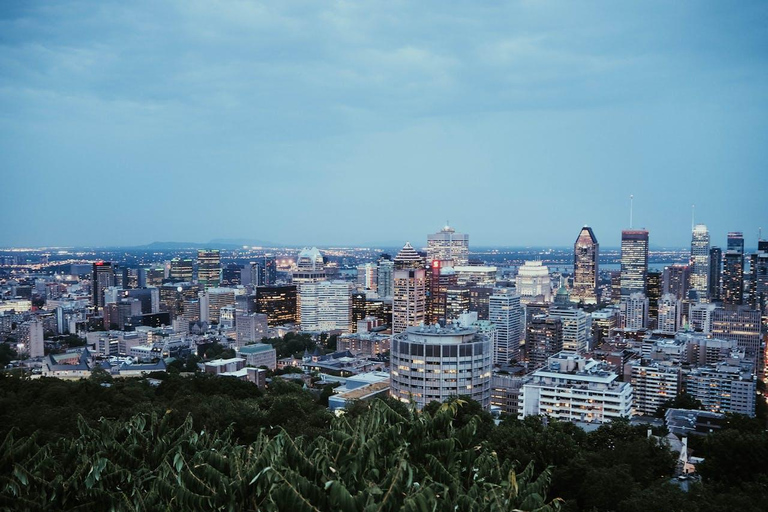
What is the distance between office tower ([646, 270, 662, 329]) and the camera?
57.2 m

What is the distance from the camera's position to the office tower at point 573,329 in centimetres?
4154

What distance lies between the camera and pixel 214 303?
204 feet

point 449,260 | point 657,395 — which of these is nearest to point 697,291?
point 449,260

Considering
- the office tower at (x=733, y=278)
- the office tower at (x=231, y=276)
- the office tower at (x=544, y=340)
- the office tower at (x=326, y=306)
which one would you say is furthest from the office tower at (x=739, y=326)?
the office tower at (x=231, y=276)

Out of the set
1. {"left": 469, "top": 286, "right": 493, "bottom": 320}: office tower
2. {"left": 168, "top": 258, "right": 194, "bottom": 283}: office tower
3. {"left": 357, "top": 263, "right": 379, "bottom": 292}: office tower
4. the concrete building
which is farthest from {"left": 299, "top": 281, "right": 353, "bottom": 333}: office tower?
{"left": 168, "top": 258, "right": 194, "bottom": 283}: office tower

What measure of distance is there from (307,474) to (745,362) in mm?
32407

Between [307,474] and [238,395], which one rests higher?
[307,474]

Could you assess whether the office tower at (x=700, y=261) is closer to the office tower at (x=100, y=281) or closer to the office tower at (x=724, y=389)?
the office tower at (x=724, y=389)

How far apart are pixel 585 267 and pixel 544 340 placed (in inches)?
1596

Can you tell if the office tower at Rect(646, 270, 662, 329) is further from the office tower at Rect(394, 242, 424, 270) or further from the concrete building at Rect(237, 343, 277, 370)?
the concrete building at Rect(237, 343, 277, 370)

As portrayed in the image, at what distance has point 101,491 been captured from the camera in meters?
4.23

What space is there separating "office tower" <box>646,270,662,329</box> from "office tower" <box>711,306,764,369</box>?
10.6m

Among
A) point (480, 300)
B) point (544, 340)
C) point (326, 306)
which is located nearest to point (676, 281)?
point (480, 300)

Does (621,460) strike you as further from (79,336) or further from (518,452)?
(79,336)
